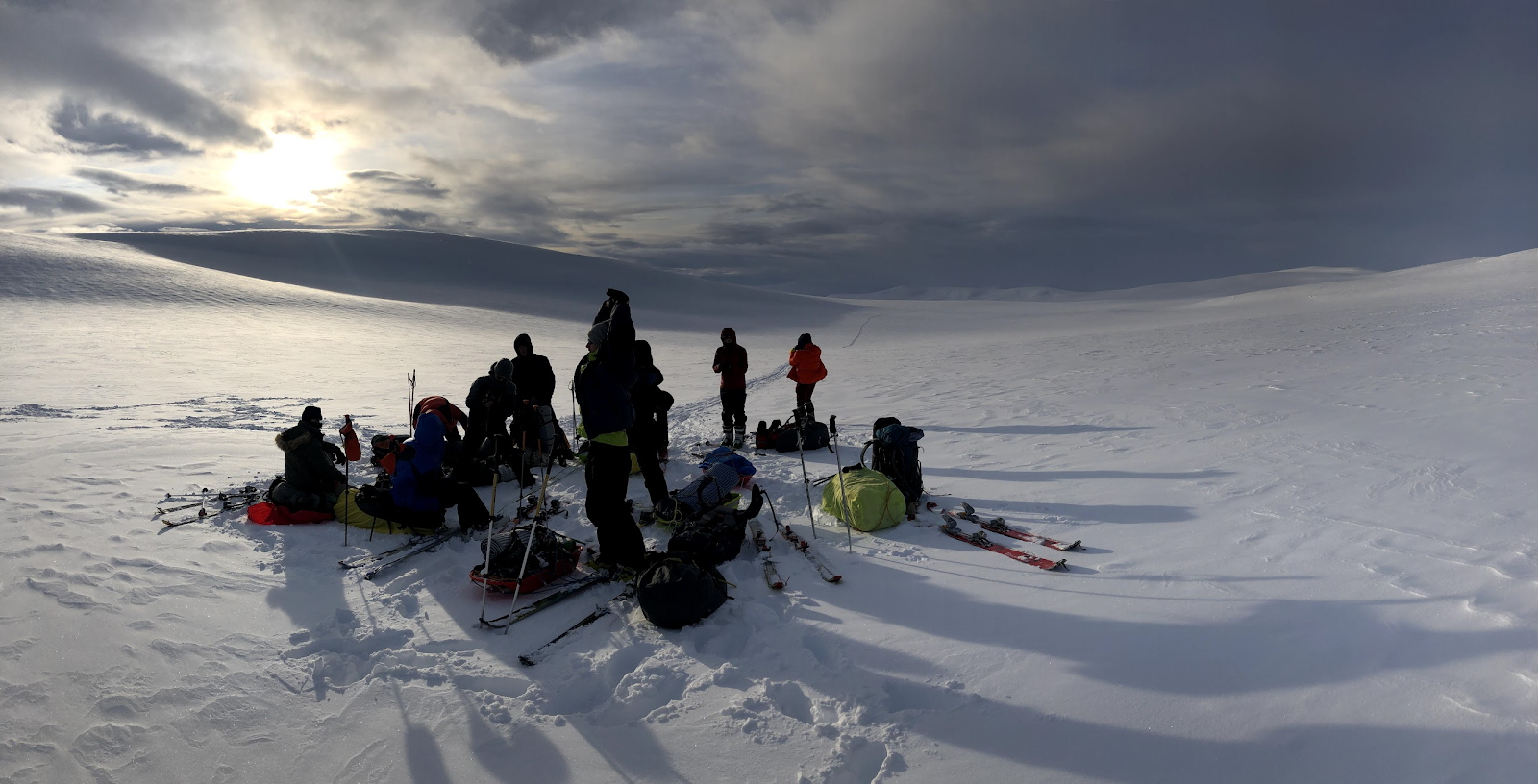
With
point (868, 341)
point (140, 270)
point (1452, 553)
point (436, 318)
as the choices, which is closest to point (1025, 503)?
point (1452, 553)

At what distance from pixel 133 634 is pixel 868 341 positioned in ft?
108

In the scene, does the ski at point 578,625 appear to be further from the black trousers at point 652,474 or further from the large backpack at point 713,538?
the black trousers at point 652,474

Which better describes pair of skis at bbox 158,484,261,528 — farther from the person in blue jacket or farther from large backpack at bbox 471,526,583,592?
large backpack at bbox 471,526,583,592

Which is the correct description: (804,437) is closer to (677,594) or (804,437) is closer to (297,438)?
(677,594)

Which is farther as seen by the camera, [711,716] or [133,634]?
[133,634]

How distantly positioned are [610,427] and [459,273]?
6401 centimetres

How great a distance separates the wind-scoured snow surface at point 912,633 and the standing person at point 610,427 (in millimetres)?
555

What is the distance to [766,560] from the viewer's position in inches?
209

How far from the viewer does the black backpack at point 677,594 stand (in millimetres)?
4301

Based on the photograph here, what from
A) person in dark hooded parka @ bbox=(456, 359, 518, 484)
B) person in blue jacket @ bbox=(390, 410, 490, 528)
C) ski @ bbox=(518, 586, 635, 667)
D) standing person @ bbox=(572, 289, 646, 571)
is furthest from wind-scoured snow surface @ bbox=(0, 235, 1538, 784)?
person in dark hooded parka @ bbox=(456, 359, 518, 484)

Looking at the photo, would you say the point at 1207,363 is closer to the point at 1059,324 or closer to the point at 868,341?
the point at 868,341

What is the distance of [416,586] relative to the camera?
16.9 ft

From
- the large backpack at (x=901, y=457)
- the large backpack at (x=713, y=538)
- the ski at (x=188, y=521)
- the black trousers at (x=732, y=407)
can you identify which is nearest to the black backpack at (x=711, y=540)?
the large backpack at (x=713, y=538)

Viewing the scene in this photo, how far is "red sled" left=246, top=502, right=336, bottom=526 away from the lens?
20.3 ft
